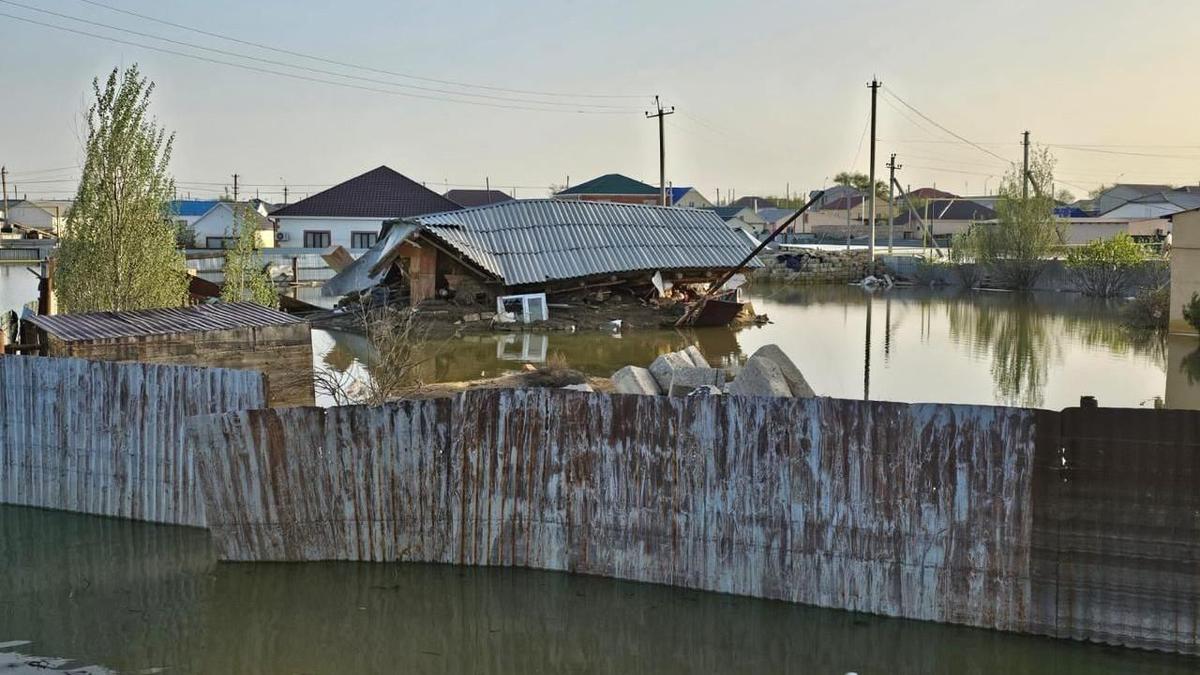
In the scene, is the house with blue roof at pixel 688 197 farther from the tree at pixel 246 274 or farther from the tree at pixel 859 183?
the tree at pixel 246 274

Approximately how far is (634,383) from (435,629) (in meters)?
6.01

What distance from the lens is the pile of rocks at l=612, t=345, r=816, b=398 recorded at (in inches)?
458

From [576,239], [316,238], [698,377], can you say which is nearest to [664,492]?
[698,377]

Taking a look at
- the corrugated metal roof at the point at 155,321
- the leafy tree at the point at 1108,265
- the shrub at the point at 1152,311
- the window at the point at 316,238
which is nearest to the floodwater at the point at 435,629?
the corrugated metal roof at the point at 155,321

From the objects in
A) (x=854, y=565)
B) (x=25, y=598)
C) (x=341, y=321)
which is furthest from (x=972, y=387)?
(x=341, y=321)

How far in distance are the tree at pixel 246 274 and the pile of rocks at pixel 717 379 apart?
26.8 ft

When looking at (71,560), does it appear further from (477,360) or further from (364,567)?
(477,360)

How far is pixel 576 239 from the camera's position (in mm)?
31734

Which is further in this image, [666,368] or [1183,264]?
[1183,264]

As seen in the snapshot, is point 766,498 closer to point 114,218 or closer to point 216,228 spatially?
point 114,218

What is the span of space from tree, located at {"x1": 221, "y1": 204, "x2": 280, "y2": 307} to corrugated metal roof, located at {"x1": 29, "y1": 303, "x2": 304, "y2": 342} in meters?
6.71

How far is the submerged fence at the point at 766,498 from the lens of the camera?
6578mm

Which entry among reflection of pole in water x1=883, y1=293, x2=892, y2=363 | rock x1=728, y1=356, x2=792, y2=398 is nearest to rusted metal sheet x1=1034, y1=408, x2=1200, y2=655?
rock x1=728, y1=356, x2=792, y2=398

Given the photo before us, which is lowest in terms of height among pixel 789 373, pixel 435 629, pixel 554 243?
pixel 435 629
